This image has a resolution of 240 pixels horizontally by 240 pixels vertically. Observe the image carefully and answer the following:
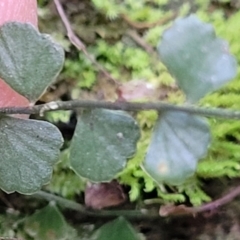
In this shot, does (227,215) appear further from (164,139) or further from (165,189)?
(164,139)

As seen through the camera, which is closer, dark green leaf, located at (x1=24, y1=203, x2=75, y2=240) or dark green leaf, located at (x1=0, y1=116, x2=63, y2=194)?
dark green leaf, located at (x1=0, y1=116, x2=63, y2=194)

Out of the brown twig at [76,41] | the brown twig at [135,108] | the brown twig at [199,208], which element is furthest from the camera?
the brown twig at [76,41]

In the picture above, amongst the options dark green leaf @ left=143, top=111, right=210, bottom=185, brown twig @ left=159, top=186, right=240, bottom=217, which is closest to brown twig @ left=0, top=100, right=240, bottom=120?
dark green leaf @ left=143, top=111, right=210, bottom=185

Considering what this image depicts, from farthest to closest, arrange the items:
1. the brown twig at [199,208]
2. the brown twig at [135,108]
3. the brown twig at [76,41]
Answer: the brown twig at [76,41], the brown twig at [199,208], the brown twig at [135,108]

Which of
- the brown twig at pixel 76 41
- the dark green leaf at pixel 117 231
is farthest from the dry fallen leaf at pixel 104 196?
the brown twig at pixel 76 41

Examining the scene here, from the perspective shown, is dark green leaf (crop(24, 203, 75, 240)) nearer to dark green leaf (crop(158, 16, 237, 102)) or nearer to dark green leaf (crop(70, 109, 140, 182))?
dark green leaf (crop(70, 109, 140, 182))

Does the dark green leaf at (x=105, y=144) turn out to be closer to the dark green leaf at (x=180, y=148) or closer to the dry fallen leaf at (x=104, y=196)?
the dark green leaf at (x=180, y=148)

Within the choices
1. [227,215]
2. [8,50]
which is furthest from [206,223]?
[8,50]
